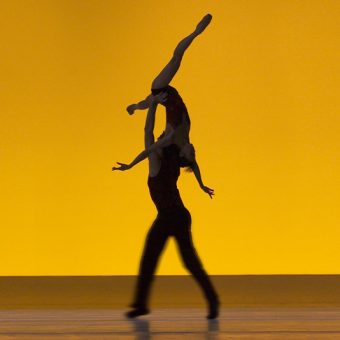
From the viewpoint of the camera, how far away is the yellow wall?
283 inches

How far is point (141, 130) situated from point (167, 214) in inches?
84.7

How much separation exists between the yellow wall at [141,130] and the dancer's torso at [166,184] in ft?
6.70

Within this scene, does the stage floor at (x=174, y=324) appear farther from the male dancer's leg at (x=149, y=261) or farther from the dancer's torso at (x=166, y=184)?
the dancer's torso at (x=166, y=184)

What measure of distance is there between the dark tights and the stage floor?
0.15m

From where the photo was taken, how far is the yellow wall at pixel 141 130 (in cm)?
719

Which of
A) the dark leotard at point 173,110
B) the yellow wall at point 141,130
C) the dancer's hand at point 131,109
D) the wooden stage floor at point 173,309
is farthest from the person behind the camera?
the yellow wall at point 141,130

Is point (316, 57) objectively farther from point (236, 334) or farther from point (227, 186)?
point (236, 334)

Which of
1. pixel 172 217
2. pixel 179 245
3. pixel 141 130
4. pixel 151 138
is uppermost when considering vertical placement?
pixel 141 130

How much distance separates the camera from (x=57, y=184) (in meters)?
7.22

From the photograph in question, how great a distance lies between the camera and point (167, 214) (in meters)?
5.13

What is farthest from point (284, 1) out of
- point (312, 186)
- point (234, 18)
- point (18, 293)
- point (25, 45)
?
point (18, 293)

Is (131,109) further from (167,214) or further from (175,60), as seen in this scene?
(167,214)

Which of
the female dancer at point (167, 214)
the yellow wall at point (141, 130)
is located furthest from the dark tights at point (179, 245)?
the yellow wall at point (141, 130)

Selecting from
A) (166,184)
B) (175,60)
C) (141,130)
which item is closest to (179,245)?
(166,184)
